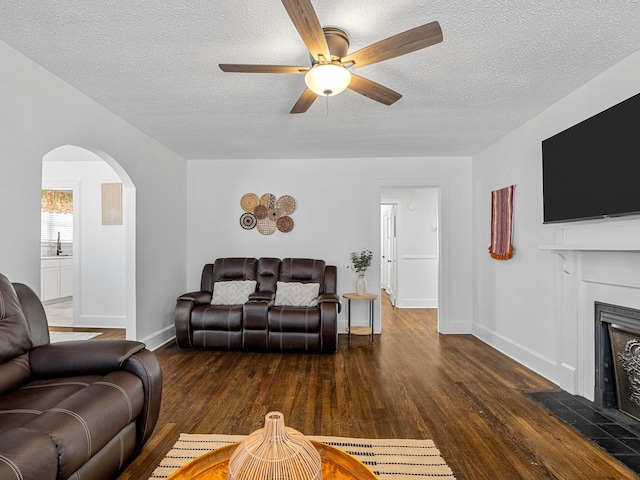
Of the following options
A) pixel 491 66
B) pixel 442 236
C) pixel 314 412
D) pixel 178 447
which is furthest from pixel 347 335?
pixel 491 66

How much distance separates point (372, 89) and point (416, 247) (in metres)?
4.88

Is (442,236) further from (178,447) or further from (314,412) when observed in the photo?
(178,447)

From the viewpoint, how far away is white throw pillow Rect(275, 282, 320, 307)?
4250 millimetres

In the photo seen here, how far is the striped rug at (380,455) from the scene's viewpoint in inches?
72.4

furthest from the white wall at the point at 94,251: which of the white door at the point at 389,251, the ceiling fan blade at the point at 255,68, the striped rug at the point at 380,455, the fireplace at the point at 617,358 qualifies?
the fireplace at the point at 617,358

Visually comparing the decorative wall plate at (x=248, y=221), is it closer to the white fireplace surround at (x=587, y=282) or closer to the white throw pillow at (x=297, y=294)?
the white throw pillow at (x=297, y=294)

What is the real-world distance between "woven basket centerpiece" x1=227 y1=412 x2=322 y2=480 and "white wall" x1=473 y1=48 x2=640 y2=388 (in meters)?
2.60

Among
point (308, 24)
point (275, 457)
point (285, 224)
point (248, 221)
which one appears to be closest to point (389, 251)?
point (285, 224)

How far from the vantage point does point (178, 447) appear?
81.4 inches

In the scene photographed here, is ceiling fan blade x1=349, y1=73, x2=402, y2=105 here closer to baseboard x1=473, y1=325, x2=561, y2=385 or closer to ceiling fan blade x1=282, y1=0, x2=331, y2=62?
ceiling fan blade x1=282, y1=0, x2=331, y2=62

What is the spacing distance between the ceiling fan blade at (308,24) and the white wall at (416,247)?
5066mm

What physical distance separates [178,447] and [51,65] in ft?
8.86

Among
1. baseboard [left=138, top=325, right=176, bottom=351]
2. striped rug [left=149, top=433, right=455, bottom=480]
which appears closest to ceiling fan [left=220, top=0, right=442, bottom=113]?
striped rug [left=149, top=433, right=455, bottom=480]

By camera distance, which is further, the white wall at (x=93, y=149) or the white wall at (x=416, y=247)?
the white wall at (x=416, y=247)
